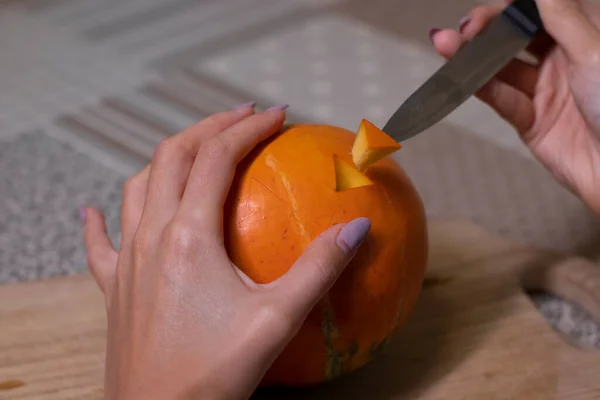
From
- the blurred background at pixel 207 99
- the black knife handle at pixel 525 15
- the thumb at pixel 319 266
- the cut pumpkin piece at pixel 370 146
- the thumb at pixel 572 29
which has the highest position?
the thumb at pixel 572 29

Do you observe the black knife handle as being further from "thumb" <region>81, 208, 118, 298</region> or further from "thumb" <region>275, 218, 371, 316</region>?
"thumb" <region>81, 208, 118, 298</region>

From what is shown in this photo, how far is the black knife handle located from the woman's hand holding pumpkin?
0.36m

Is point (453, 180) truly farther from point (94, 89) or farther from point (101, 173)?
point (94, 89)

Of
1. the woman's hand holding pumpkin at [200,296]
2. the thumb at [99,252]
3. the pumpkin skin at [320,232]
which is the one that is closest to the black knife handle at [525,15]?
the pumpkin skin at [320,232]

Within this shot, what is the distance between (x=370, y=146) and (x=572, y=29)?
32 centimetres

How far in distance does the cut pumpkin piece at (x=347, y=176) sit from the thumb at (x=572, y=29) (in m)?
0.30

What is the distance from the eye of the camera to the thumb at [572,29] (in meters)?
0.81

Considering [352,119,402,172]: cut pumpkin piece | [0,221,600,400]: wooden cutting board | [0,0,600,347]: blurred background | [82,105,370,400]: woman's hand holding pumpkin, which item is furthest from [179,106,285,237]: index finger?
[0,0,600,347]: blurred background

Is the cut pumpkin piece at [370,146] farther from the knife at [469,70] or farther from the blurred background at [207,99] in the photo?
the blurred background at [207,99]

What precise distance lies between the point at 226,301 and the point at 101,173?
0.87 metres

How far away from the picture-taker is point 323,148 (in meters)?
0.73

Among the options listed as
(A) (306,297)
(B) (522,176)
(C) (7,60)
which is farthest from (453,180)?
(C) (7,60)

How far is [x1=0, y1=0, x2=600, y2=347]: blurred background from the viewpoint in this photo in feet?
4.19

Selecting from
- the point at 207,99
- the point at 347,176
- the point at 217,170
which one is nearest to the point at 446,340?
the point at 347,176
